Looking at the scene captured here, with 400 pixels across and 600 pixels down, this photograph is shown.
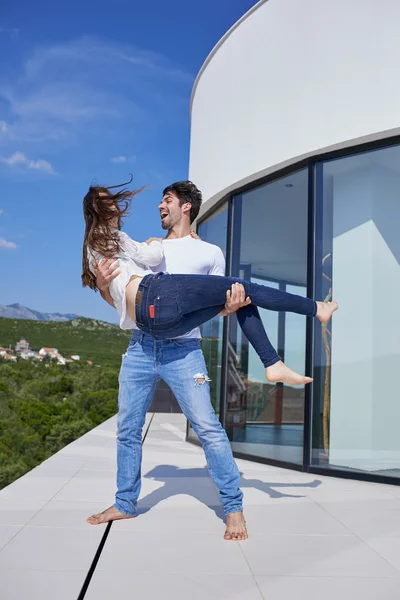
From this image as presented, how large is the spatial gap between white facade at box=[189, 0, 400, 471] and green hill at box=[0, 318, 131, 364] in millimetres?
34309

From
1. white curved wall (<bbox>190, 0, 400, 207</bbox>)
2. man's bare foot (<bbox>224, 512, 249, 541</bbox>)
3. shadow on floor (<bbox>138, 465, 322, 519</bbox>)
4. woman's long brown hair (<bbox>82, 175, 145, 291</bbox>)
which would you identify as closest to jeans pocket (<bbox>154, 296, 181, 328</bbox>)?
woman's long brown hair (<bbox>82, 175, 145, 291</bbox>)

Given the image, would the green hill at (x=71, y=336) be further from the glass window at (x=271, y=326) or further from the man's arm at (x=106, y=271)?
the man's arm at (x=106, y=271)

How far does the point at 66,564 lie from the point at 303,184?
3376 millimetres

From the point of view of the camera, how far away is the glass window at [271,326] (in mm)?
4305

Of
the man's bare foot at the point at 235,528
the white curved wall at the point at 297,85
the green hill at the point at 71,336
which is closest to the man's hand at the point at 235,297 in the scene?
the man's bare foot at the point at 235,528

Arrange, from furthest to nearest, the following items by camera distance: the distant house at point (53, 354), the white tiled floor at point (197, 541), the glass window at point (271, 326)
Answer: the distant house at point (53, 354) → the glass window at point (271, 326) → the white tiled floor at point (197, 541)

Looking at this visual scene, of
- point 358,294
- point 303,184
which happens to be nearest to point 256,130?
point 303,184

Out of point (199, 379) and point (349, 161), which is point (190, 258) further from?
point (349, 161)

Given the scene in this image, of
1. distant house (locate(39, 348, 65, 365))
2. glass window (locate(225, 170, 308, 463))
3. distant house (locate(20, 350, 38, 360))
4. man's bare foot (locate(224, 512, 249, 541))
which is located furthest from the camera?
distant house (locate(20, 350, 38, 360))

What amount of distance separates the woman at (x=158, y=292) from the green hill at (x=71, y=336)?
36125 mm

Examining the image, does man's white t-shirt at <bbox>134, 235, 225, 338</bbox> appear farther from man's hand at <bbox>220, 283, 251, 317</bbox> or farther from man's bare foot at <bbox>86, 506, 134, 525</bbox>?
man's bare foot at <bbox>86, 506, 134, 525</bbox>

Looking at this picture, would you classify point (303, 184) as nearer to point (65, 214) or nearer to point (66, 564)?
point (66, 564)

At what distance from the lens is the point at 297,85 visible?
4344 millimetres

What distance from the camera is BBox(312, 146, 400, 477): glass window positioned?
380cm
